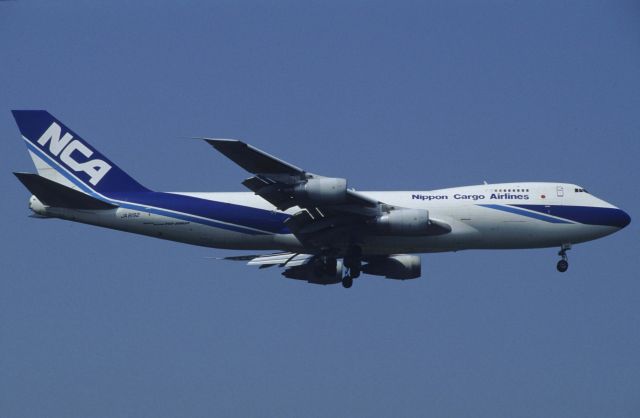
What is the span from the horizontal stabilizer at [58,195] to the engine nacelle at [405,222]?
40.2 ft

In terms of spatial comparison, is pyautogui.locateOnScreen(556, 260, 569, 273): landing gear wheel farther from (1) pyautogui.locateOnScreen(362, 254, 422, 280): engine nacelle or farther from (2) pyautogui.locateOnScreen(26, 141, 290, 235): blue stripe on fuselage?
(2) pyautogui.locateOnScreen(26, 141, 290, 235): blue stripe on fuselage

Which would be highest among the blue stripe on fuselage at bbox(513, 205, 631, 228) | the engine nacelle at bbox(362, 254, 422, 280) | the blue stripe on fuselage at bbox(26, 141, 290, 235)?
the blue stripe on fuselage at bbox(513, 205, 631, 228)

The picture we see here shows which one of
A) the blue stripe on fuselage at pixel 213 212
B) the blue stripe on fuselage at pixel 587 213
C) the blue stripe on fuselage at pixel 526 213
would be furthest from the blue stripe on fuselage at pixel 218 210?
the blue stripe on fuselage at pixel 587 213

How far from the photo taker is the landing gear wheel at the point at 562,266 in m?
51.8

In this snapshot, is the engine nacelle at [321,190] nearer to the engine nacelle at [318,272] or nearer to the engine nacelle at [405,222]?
the engine nacelle at [405,222]

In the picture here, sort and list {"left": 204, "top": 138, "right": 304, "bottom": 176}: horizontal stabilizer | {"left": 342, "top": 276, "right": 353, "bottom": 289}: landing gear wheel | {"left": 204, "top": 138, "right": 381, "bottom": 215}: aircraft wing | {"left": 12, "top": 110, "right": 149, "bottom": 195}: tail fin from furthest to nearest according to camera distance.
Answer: {"left": 12, "top": 110, "right": 149, "bottom": 195}: tail fin < {"left": 342, "top": 276, "right": 353, "bottom": 289}: landing gear wheel < {"left": 204, "top": 138, "right": 381, "bottom": 215}: aircraft wing < {"left": 204, "top": 138, "right": 304, "bottom": 176}: horizontal stabilizer

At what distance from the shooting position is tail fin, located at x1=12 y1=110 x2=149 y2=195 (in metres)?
51.1

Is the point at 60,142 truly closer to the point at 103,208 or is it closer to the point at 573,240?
the point at 103,208

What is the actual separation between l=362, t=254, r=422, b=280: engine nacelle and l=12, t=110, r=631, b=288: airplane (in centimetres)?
166

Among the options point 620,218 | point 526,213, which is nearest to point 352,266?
point 526,213

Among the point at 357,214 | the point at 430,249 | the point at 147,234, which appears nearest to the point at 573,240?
the point at 430,249

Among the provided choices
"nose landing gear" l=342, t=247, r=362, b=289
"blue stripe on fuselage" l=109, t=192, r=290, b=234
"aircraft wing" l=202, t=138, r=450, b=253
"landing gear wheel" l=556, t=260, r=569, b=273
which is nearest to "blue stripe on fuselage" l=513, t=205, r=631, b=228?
"landing gear wheel" l=556, t=260, r=569, b=273

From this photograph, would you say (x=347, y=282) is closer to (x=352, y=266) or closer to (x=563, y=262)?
(x=352, y=266)

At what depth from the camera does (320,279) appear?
52219mm
